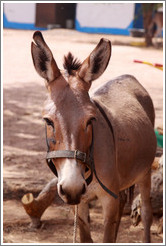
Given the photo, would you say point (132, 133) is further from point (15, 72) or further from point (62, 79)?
point (15, 72)

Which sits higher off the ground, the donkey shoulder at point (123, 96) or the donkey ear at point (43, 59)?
the donkey ear at point (43, 59)

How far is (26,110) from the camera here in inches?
411

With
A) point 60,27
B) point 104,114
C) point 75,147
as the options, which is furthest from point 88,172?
point 60,27

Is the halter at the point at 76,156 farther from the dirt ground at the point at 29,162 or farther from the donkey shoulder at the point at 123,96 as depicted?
the dirt ground at the point at 29,162

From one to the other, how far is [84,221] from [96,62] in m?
1.52

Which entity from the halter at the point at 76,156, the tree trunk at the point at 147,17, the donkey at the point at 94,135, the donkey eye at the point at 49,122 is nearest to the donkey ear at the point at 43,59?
the donkey at the point at 94,135

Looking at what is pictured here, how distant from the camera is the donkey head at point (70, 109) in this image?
2.62 metres

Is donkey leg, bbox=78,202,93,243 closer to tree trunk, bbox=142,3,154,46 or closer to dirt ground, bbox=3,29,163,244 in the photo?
dirt ground, bbox=3,29,163,244

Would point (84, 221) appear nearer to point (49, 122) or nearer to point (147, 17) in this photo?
point (49, 122)

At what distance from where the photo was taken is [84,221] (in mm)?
3781

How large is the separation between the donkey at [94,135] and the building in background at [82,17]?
1981 centimetres

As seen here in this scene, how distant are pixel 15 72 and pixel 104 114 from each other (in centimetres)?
1054

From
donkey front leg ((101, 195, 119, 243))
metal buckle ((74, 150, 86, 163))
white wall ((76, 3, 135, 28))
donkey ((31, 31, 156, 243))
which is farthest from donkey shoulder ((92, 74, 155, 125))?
white wall ((76, 3, 135, 28))

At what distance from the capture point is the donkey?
9.00 ft
